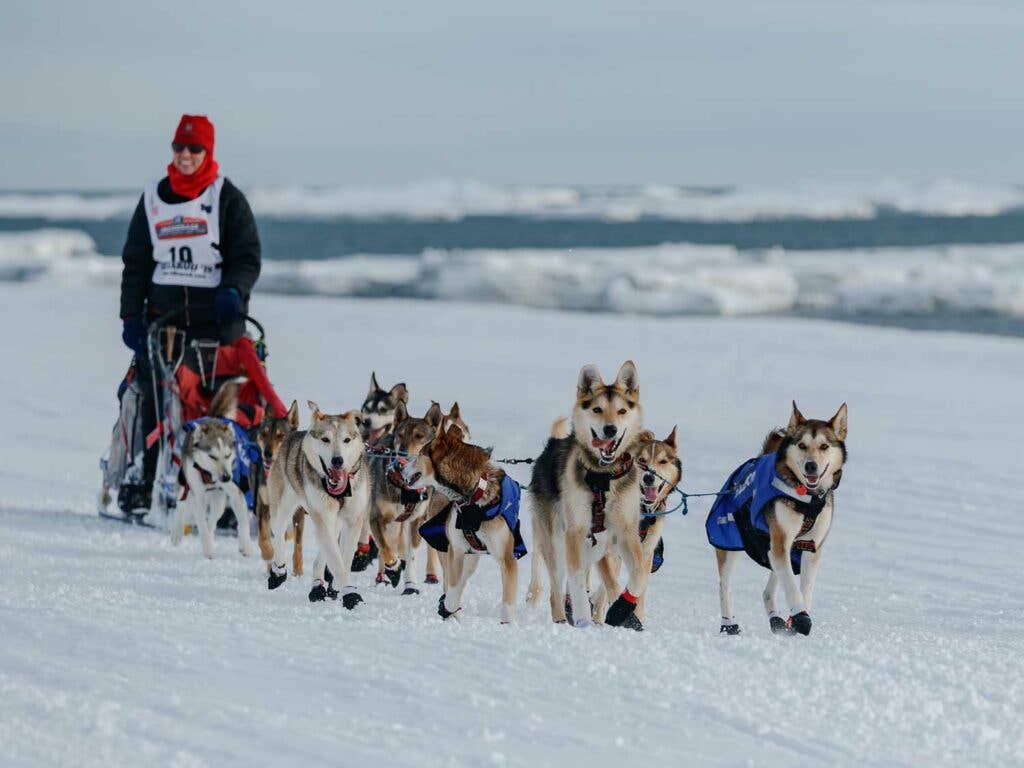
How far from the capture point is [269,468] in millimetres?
Result: 6230

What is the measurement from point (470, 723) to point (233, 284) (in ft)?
11.6

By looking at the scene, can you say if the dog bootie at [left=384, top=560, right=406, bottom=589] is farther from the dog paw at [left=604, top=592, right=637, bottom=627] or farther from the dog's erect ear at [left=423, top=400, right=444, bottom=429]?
the dog paw at [left=604, top=592, right=637, bottom=627]

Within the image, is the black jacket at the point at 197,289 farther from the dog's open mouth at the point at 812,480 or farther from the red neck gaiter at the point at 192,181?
the dog's open mouth at the point at 812,480

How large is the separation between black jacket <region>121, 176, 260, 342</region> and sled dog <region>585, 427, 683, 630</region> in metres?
2.33

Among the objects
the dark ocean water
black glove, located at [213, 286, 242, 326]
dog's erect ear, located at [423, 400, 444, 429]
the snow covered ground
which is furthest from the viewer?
the dark ocean water

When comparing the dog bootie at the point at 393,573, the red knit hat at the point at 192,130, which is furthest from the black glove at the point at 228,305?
the dog bootie at the point at 393,573

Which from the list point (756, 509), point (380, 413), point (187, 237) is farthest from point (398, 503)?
point (187, 237)

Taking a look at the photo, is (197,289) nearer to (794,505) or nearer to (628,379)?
(628,379)

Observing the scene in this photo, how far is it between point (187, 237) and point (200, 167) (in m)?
0.32

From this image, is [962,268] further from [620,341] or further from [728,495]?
[728,495]

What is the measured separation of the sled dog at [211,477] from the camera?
252 inches

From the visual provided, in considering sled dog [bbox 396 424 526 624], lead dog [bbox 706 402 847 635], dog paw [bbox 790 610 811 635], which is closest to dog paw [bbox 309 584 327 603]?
sled dog [bbox 396 424 526 624]

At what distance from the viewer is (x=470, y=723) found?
3.82 m

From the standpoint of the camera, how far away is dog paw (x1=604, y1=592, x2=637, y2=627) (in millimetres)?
5016
